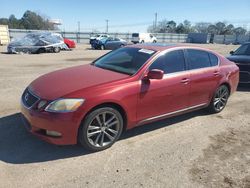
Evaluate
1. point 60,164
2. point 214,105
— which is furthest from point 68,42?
point 60,164

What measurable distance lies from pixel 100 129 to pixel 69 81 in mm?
944

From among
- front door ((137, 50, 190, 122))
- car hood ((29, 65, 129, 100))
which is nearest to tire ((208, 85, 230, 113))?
front door ((137, 50, 190, 122))

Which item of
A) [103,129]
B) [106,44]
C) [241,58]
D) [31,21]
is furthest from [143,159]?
[31,21]

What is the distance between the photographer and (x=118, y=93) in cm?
427

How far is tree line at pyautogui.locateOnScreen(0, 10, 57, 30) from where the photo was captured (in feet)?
279

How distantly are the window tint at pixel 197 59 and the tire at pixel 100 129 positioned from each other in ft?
6.65

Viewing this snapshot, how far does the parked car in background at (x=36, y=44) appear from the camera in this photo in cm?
2082

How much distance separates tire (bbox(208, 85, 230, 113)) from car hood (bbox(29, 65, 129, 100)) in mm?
2539

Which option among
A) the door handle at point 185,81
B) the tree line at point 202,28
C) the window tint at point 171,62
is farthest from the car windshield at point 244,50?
the tree line at point 202,28

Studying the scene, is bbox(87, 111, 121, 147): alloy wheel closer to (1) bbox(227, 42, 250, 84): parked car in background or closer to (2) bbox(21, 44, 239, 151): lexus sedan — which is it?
(2) bbox(21, 44, 239, 151): lexus sedan

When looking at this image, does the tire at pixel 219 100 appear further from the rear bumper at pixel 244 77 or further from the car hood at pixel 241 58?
the car hood at pixel 241 58

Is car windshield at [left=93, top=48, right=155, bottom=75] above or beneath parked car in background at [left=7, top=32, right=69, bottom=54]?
above

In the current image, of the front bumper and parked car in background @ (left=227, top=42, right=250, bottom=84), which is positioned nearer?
the front bumper

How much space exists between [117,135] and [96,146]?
1.35 ft
